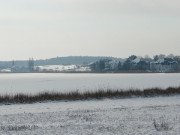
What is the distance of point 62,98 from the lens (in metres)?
25.5

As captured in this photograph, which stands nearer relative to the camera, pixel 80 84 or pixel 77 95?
pixel 77 95

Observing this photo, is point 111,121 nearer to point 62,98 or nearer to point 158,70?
point 62,98

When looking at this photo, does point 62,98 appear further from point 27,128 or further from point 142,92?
point 27,128

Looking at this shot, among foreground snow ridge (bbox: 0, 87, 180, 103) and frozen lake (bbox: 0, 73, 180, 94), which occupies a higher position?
foreground snow ridge (bbox: 0, 87, 180, 103)

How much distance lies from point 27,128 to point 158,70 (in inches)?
6871

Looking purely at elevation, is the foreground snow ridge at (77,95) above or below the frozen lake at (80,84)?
above

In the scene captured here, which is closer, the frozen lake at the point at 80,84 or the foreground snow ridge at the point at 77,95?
the foreground snow ridge at the point at 77,95

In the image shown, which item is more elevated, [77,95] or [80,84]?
[77,95]

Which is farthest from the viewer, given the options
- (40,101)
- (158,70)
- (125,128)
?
(158,70)

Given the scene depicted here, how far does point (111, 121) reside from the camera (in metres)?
13.8

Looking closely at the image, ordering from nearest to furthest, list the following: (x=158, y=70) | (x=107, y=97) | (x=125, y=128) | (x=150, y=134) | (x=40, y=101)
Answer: (x=150, y=134) → (x=125, y=128) → (x=40, y=101) → (x=107, y=97) → (x=158, y=70)

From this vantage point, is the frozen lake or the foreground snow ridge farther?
the frozen lake

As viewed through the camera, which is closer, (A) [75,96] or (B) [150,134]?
(B) [150,134]

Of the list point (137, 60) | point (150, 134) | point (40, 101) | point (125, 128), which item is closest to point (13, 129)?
point (125, 128)
